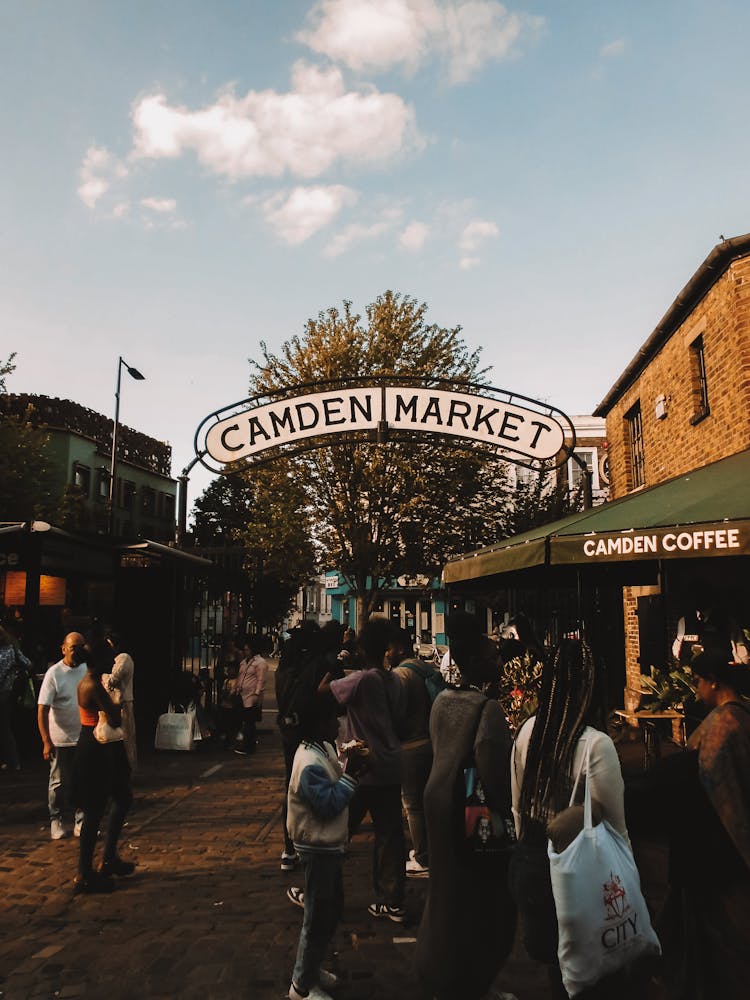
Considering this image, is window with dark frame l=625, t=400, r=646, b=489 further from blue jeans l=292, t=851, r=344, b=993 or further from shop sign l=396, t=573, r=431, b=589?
shop sign l=396, t=573, r=431, b=589

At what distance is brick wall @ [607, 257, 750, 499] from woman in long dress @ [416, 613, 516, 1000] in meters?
7.60

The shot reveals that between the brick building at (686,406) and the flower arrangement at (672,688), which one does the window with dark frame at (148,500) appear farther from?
the flower arrangement at (672,688)

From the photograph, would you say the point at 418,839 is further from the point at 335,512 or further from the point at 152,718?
the point at 335,512

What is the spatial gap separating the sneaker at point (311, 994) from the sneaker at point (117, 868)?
2489 millimetres

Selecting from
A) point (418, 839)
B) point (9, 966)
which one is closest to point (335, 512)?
point (418, 839)

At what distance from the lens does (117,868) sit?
5.89 metres

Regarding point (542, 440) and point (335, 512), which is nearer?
point (542, 440)

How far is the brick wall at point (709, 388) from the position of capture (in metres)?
9.66

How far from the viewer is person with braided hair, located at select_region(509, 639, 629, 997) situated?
2805 mm

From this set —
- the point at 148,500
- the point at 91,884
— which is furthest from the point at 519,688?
the point at 148,500

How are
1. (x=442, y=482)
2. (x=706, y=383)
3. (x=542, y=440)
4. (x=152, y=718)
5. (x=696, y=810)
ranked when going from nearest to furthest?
1. (x=696, y=810)
2. (x=542, y=440)
3. (x=706, y=383)
4. (x=152, y=718)
5. (x=442, y=482)

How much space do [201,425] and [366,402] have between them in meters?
2.18

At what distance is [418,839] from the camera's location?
612 centimetres

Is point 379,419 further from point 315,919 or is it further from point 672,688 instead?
point 315,919
